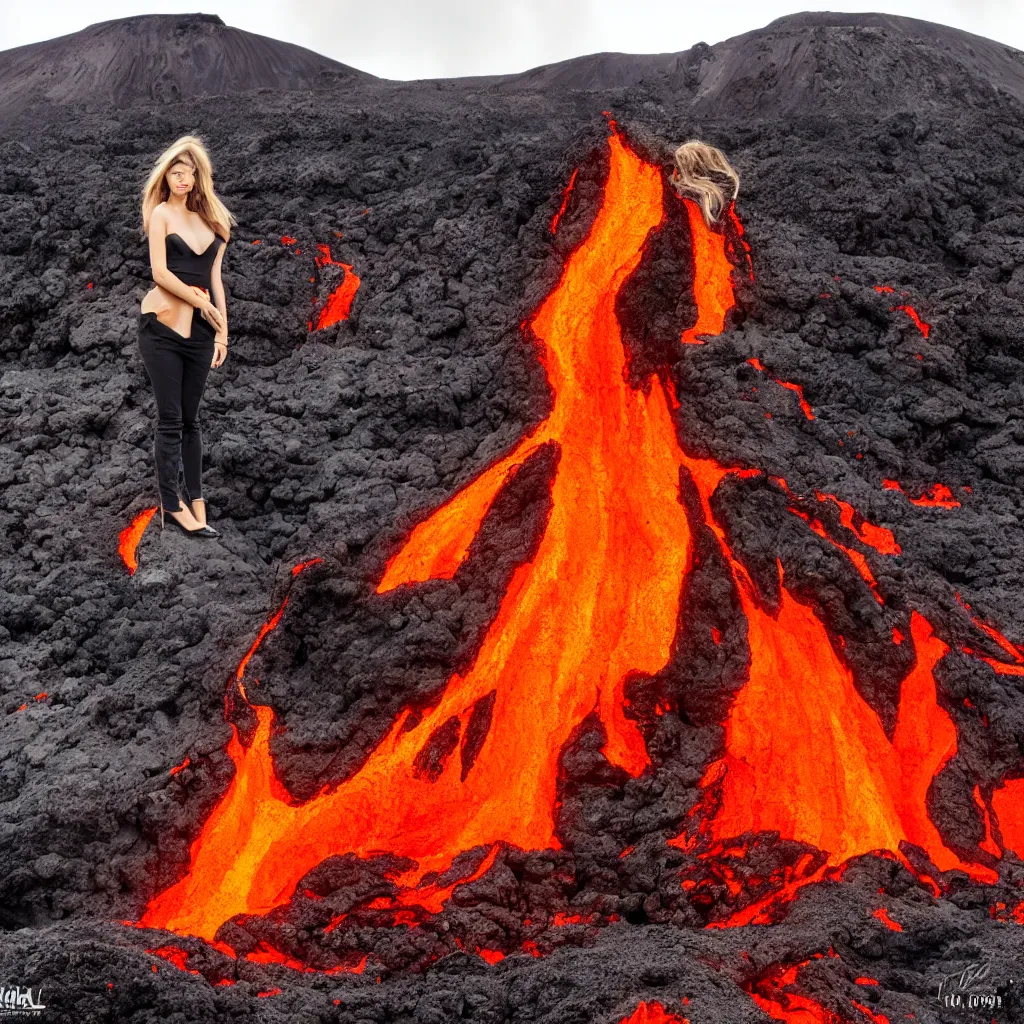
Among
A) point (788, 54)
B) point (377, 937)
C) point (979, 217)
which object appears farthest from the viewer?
point (788, 54)

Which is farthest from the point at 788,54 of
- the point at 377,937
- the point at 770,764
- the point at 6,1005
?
the point at 6,1005

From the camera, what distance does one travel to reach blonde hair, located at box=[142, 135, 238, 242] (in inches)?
427

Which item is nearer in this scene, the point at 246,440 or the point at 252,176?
the point at 246,440

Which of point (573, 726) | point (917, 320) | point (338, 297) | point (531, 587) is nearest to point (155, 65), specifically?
point (338, 297)

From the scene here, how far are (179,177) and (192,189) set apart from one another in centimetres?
16

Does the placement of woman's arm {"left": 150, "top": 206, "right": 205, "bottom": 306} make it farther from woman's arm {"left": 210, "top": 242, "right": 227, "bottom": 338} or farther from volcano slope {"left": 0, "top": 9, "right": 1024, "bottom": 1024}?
volcano slope {"left": 0, "top": 9, "right": 1024, "bottom": 1024}

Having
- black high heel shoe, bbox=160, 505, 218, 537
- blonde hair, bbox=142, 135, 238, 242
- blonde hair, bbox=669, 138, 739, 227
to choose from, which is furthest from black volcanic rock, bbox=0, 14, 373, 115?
black high heel shoe, bbox=160, 505, 218, 537

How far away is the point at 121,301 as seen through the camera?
46.7 feet

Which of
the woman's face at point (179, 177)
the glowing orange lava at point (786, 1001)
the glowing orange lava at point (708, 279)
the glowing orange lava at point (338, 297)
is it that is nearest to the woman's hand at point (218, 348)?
the woman's face at point (179, 177)

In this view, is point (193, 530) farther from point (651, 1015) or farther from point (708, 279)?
point (651, 1015)

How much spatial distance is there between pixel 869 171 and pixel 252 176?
7146mm

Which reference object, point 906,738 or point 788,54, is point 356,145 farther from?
point 906,738

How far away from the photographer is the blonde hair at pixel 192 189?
10.9 meters

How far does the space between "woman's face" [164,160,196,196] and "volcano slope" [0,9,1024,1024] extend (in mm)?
2712
